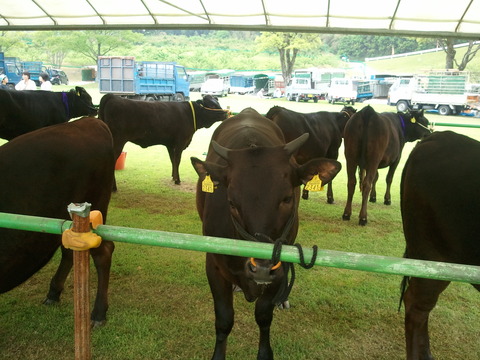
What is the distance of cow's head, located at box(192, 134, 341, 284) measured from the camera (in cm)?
209

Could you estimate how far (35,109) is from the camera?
7246 millimetres

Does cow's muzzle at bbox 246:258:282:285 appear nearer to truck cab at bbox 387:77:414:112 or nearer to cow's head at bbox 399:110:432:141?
cow's head at bbox 399:110:432:141

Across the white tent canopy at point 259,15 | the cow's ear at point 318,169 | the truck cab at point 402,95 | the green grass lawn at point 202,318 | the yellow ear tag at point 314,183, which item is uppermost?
the white tent canopy at point 259,15

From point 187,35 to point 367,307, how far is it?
9057cm

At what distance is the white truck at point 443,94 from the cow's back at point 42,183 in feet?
81.3

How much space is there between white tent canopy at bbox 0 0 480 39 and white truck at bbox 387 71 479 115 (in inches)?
777

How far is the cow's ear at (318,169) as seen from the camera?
2.41 m

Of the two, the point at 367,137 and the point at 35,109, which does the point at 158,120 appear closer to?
the point at 35,109

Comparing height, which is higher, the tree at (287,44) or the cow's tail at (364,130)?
the tree at (287,44)

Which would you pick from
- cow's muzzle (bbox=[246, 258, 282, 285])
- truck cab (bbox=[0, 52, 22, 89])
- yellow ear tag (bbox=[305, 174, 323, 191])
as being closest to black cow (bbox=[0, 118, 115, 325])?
cow's muzzle (bbox=[246, 258, 282, 285])

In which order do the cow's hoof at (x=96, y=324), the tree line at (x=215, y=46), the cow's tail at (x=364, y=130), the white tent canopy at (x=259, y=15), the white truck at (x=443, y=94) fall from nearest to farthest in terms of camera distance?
the cow's hoof at (x=96, y=324)
the cow's tail at (x=364, y=130)
the white tent canopy at (x=259, y=15)
the white truck at (x=443, y=94)
the tree line at (x=215, y=46)

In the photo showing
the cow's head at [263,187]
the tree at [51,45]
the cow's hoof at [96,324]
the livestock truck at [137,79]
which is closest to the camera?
the cow's head at [263,187]

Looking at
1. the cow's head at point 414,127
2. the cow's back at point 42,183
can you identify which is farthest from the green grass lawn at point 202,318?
the cow's head at point 414,127

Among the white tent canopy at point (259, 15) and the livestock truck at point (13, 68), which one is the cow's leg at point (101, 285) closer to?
the white tent canopy at point (259, 15)
